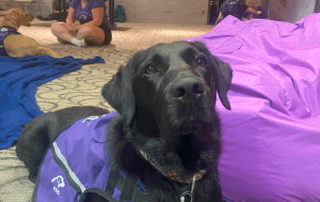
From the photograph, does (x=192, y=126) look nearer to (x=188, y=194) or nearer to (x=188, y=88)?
(x=188, y=88)

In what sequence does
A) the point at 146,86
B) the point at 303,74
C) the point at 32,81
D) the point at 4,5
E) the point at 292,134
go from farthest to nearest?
the point at 4,5 → the point at 32,81 → the point at 303,74 → the point at 292,134 → the point at 146,86

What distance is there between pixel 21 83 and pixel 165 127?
2.58 metres

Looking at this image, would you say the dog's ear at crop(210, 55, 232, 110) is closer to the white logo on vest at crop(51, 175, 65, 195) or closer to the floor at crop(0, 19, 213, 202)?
the white logo on vest at crop(51, 175, 65, 195)

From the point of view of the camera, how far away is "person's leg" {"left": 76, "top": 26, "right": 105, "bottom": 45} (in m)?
5.76

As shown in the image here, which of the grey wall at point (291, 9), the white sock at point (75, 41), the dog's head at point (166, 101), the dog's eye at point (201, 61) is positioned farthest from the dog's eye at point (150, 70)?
the grey wall at point (291, 9)

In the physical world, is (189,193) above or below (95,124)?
below

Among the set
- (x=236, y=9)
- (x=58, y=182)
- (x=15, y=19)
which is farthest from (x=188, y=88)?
(x=236, y=9)

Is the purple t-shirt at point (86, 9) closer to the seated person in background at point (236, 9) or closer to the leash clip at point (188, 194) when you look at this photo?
the seated person in background at point (236, 9)

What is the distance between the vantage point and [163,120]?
3.29ft

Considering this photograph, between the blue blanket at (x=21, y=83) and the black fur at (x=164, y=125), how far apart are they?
1205mm

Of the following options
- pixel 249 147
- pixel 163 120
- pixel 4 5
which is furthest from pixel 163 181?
pixel 4 5

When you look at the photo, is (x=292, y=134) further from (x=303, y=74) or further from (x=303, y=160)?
(x=303, y=74)

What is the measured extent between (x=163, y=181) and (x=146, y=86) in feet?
1.35

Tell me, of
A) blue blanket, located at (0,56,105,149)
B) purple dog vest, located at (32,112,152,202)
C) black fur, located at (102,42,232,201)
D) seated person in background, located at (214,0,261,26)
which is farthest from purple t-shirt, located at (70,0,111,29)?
black fur, located at (102,42,232,201)
